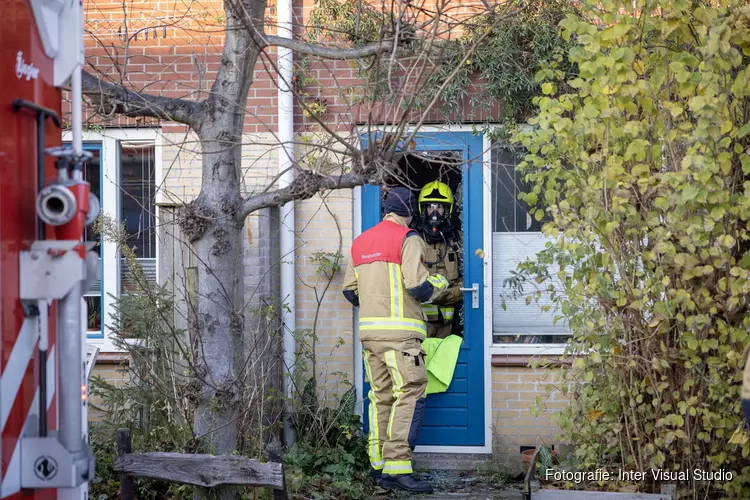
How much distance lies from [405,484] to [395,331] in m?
1.13

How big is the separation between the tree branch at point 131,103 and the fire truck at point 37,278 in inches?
69.5

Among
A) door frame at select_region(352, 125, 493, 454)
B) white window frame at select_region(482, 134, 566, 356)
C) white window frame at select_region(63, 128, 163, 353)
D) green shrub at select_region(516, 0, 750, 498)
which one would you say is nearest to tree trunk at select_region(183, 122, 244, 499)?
green shrub at select_region(516, 0, 750, 498)

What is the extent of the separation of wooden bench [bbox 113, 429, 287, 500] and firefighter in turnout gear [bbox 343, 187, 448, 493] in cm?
195

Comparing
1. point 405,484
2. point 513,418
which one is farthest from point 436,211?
point 405,484

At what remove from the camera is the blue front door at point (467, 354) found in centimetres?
709

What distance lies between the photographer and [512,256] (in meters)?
7.11

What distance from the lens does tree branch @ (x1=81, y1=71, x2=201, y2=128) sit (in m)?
4.52

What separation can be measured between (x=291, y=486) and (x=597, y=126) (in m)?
2.88

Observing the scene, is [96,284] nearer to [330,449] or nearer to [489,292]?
[330,449]

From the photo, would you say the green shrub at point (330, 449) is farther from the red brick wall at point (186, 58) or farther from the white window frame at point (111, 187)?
the red brick wall at point (186, 58)

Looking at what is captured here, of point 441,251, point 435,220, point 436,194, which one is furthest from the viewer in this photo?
point 441,251

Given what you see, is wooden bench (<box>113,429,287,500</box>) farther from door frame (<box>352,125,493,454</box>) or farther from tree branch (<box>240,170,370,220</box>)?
door frame (<box>352,125,493,454</box>)

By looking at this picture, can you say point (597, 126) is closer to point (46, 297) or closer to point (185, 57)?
point (46, 297)

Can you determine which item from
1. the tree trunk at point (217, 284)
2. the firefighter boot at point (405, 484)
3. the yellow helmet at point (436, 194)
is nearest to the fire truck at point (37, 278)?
the tree trunk at point (217, 284)
